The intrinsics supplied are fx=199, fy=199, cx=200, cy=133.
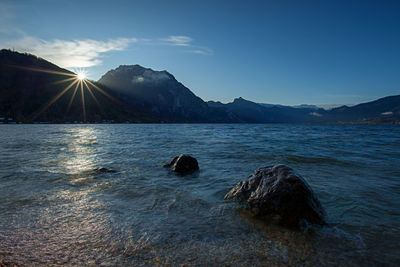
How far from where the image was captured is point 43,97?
141625 millimetres

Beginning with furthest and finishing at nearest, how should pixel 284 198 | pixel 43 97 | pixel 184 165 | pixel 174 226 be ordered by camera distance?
pixel 43 97 → pixel 184 165 → pixel 284 198 → pixel 174 226

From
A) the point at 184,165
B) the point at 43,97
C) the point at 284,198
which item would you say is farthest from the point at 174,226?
the point at 43,97

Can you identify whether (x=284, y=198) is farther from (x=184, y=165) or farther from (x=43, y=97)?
(x=43, y=97)

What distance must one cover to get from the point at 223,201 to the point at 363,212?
13.2ft

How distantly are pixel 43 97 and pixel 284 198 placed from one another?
180 m

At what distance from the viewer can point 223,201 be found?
655 cm

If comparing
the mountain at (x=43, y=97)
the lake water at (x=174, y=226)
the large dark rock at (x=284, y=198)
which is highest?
the mountain at (x=43, y=97)

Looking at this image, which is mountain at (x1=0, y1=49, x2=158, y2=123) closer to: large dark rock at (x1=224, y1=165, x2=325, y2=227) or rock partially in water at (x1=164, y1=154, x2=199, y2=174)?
rock partially in water at (x1=164, y1=154, x2=199, y2=174)

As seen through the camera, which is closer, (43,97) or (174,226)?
(174,226)

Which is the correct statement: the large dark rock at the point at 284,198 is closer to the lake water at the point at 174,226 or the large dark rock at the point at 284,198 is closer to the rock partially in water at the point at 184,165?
the lake water at the point at 174,226

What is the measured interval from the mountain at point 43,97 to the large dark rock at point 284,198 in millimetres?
154897

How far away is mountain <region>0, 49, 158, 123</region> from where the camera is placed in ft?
420

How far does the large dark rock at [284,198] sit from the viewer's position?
202 inches

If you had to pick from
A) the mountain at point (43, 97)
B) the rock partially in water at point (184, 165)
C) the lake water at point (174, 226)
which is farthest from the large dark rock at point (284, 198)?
the mountain at point (43, 97)
